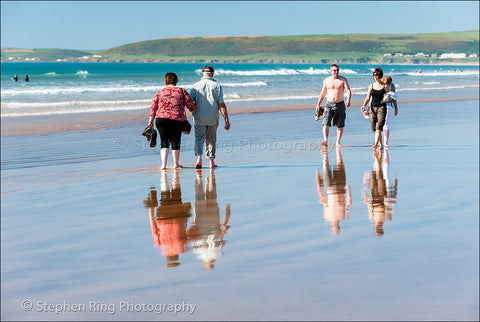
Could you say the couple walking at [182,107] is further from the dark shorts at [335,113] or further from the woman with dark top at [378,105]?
the woman with dark top at [378,105]

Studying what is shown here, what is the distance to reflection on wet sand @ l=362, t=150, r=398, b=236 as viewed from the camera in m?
6.86

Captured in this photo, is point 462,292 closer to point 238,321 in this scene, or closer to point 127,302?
point 238,321

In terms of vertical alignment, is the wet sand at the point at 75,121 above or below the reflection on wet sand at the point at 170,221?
above

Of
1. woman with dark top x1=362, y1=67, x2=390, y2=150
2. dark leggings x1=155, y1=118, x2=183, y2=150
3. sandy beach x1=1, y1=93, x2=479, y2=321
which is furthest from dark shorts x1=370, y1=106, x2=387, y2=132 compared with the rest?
dark leggings x1=155, y1=118, x2=183, y2=150

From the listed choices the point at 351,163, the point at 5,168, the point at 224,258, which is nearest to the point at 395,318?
the point at 224,258

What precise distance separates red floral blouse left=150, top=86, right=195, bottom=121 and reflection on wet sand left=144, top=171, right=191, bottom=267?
1.46 m

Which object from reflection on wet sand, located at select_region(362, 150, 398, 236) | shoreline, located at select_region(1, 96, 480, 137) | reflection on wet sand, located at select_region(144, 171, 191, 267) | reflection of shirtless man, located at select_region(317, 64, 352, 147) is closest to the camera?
reflection on wet sand, located at select_region(144, 171, 191, 267)

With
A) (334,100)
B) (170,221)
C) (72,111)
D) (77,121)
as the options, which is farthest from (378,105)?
(72,111)

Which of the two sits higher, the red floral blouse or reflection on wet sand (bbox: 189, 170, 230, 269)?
the red floral blouse

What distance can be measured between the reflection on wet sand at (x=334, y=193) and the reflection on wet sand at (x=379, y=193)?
0.27 m

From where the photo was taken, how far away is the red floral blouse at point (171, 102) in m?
10.5

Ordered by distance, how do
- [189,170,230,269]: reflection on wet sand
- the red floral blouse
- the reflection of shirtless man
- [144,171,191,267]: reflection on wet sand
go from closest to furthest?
[189,170,230,269]: reflection on wet sand → [144,171,191,267]: reflection on wet sand → the red floral blouse → the reflection of shirtless man

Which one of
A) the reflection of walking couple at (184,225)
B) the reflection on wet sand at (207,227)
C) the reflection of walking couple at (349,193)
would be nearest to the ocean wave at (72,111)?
the reflection of walking couple at (349,193)

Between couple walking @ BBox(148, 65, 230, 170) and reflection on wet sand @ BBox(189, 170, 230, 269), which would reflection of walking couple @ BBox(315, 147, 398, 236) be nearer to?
reflection on wet sand @ BBox(189, 170, 230, 269)
